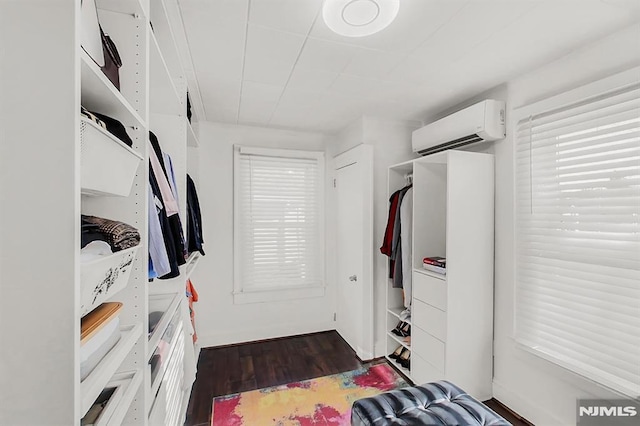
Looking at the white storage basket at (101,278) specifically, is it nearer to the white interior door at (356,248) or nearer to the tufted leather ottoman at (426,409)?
the tufted leather ottoman at (426,409)

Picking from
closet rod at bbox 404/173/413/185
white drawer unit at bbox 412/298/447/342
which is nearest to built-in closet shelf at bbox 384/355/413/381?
white drawer unit at bbox 412/298/447/342

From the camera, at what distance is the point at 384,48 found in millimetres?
1615

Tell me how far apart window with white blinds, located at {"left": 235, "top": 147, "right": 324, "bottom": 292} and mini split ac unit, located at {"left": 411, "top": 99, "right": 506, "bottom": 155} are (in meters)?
1.36

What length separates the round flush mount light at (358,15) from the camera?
47.0 inches

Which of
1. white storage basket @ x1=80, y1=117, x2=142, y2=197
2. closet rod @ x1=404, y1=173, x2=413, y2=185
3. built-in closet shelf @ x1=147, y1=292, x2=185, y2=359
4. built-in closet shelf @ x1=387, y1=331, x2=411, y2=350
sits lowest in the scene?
built-in closet shelf @ x1=387, y1=331, x2=411, y2=350

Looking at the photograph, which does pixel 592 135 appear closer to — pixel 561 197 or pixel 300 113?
pixel 561 197

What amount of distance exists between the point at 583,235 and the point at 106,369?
89.7 inches

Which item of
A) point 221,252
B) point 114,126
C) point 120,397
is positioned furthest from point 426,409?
point 221,252

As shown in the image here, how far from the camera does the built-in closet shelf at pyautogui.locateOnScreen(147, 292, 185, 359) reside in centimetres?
122

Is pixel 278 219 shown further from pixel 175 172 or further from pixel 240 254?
pixel 175 172

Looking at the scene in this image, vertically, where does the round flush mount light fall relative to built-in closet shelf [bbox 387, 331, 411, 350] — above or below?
above

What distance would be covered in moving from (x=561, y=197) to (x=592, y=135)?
1.24 feet

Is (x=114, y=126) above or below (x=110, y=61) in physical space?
below

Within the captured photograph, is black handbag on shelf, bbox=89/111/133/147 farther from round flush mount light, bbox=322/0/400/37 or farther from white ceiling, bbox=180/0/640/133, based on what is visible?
round flush mount light, bbox=322/0/400/37
